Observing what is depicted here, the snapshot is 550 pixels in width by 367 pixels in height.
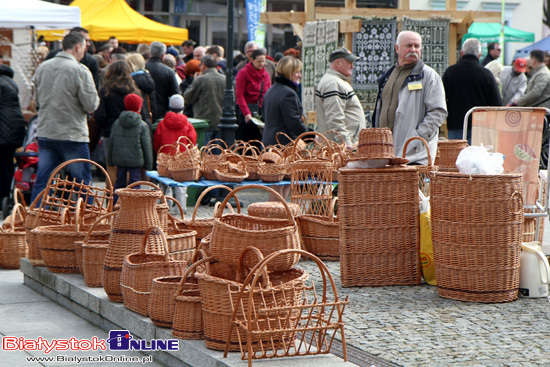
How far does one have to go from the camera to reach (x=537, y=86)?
1353cm

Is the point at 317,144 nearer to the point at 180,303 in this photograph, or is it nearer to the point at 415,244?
the point at 415,244

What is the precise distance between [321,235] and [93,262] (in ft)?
7.65

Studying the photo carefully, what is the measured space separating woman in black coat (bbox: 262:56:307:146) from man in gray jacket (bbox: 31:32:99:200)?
7.02 ft

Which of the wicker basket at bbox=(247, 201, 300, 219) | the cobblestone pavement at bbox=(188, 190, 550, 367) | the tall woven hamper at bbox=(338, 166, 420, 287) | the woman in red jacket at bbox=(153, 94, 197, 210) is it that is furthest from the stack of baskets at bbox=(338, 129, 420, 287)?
the woman in red jacket at bbox=(153, 94, 197, 210)

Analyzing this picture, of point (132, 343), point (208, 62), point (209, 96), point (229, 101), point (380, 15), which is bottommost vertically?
point (132, 343)

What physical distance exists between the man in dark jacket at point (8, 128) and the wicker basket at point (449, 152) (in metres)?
5.34

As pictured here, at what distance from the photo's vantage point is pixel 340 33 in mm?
11562

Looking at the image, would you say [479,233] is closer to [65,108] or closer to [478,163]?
[478,163]

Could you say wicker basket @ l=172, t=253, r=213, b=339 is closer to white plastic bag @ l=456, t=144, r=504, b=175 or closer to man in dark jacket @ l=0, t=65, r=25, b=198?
white plastic bag @ l=456, t=144, r=504, b=175

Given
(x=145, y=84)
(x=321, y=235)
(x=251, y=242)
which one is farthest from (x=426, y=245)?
(x=145, y=84)

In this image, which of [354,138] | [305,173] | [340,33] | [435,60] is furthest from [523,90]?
[305,173]

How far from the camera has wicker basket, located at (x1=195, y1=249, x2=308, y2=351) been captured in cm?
444

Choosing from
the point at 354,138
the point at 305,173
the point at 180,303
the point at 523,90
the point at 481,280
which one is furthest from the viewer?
the point at 523,90

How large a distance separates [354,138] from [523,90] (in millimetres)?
5953
